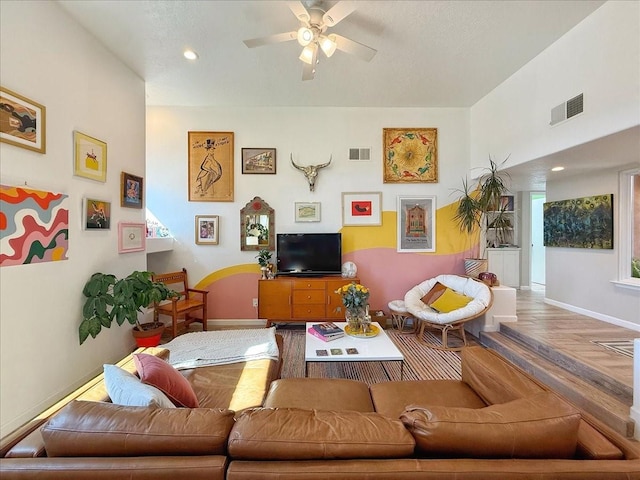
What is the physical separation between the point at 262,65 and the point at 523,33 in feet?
8.61

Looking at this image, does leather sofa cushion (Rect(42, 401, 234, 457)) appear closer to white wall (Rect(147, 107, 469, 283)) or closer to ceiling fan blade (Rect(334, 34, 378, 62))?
ceiling fan blade (Rect(334, 34, 378, 62))

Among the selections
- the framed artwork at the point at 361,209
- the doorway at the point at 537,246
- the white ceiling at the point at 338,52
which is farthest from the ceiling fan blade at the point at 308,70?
the doorway at the point at 537,246

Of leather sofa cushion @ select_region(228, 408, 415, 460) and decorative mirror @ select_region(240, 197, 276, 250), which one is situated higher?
Answer: decorative mirror @ select_region(240, 197, 276, 250)

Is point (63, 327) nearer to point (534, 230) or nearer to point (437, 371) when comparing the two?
point (437, 371)

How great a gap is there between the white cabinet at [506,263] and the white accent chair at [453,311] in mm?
2605

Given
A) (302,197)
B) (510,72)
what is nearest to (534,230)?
(510,72)

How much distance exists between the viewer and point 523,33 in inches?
102

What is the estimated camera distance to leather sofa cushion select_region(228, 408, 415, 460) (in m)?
0.91

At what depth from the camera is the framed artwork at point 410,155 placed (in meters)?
4.24

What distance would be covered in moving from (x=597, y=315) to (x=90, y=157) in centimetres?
638

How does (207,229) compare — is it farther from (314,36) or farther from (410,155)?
A: (410,155)

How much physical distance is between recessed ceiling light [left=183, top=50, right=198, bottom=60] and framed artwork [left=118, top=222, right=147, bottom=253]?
195 cm

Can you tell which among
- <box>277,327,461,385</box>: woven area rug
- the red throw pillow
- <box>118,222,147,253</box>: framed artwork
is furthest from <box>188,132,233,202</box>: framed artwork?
the red throw pillow

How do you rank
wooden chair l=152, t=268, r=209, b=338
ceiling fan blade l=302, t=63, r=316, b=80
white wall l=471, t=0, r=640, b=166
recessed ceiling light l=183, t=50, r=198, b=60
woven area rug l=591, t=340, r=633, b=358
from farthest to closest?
wooden chair l=152, t=268, r=209, b=338 → recessed ceiling light l=183, t=50, r=198, b=60 → woven area rug l=591, t=340, r=633, b=358 → ceiling fan blade l=302, t=63, r=316, b=80 → white wall l=471, t=0, r=640, b=166
